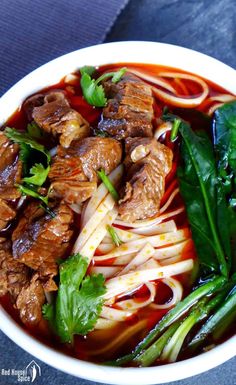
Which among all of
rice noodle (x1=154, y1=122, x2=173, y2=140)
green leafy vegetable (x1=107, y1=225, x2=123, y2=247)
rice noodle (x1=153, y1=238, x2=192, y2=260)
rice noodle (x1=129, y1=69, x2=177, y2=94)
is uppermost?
rice noodle (x1=129, y1=69, x2=177, y2=94)

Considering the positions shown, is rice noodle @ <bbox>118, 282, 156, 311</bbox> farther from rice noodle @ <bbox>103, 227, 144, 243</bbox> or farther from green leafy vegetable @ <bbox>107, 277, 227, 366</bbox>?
rice noodle @ <bbox>103, 227, 144, 243</bbox>

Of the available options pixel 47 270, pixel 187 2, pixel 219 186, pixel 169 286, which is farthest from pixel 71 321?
pixel 187 2

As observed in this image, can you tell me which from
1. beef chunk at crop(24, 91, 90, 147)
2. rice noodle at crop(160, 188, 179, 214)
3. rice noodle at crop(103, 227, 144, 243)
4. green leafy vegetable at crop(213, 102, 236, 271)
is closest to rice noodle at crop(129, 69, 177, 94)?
green leafy vegetable at crop(213, 102, 236, 271)

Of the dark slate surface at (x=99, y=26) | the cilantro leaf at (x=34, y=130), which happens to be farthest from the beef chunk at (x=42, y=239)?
the dark slate surface at (x=99, y=26)

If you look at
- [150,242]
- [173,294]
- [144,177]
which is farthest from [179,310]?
[144,177]

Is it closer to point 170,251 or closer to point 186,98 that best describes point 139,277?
point 170,251

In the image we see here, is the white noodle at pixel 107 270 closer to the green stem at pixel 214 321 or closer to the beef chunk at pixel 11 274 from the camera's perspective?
the beef chunk at pixel 11 274
